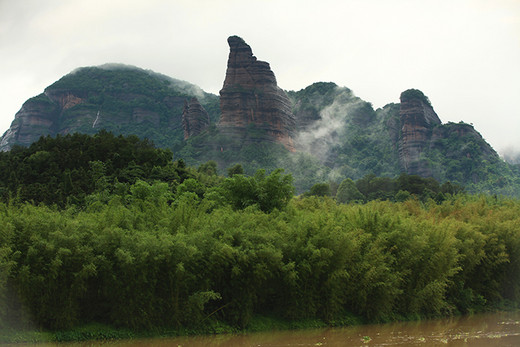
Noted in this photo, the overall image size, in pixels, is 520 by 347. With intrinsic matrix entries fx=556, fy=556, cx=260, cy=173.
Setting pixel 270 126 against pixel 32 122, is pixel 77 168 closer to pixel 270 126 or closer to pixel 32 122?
pixel 270 126

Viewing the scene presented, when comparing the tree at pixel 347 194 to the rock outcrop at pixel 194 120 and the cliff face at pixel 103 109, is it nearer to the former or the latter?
the rock outcrop at pixel 194 120

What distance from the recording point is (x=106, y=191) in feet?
71.1

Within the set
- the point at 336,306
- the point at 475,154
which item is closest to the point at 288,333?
Answer: the point at 336,306

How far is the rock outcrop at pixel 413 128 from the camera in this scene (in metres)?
85.4

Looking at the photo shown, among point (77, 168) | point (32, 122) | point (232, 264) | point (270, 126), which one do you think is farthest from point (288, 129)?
point (232, 264)

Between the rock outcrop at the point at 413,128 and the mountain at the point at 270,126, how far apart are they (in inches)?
6.2

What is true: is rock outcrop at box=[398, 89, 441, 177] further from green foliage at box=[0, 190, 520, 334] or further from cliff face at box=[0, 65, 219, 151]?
green foliage at box=[0, 190, 520, 334]

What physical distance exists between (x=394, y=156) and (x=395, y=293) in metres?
75.4

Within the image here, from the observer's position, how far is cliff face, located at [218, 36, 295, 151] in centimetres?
7950

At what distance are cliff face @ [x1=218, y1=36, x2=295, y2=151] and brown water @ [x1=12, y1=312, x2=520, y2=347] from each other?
61.1 m

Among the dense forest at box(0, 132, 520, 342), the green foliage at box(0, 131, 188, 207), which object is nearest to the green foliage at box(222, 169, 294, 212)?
the dense forest at box(0, 132, 520, 342)

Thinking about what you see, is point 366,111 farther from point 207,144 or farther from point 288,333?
point 288,333

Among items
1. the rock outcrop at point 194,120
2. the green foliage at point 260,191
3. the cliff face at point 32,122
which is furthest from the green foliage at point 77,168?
the cliff face at point 32,122

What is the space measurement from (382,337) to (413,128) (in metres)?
74.2
